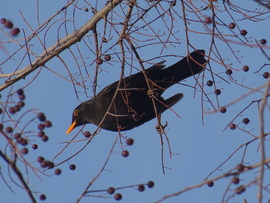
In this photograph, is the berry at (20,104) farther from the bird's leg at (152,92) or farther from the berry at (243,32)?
the berry at (243,32)

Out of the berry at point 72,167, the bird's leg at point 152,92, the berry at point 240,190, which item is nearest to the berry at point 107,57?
the bird's leg at point 152,92

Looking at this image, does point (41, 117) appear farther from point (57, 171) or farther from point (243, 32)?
point (243, 32)

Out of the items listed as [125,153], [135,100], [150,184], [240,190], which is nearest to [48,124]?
[125,153]

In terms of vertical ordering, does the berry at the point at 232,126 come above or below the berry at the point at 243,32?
below

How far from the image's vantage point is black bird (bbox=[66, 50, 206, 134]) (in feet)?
20.2

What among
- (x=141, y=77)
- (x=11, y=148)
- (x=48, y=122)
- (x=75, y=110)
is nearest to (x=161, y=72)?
(x=141, y=77)

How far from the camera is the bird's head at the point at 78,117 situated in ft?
22.8

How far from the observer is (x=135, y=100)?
6289mm

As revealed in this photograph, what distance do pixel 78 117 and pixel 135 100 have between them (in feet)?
3.73

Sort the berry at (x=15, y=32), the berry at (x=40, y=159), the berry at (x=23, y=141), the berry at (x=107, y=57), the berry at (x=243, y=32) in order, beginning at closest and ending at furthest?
the berry at (x=23, y=141) → the berry at (x=40, y=159) → the berry at (x=15, y=32) → the berry at (x=107, y=57) → the berry at (x=243, y=32)

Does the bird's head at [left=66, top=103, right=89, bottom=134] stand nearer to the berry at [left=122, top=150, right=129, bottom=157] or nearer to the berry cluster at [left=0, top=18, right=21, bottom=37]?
the berry cluster at [left=0, top=18, right=21, bottom=37]

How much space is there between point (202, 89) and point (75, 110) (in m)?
2.88

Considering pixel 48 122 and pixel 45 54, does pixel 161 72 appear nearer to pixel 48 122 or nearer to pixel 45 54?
pixel 45 54

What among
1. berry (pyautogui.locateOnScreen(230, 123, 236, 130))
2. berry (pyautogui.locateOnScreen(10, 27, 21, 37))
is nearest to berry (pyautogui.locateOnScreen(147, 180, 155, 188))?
berry (pyautogui.locateOnScreen(230, 123, 236, 130))
